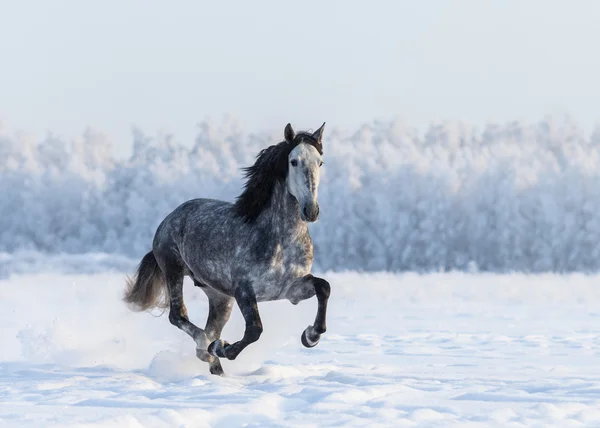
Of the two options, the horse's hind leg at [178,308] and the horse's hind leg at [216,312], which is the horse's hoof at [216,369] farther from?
the horse's hind leg at [216,312]

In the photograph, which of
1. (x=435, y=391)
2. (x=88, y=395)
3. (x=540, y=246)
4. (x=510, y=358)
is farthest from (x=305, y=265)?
(x=540, y=246)

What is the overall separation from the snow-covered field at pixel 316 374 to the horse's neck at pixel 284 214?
1382 mm

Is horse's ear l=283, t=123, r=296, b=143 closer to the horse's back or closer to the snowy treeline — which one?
the horse's back

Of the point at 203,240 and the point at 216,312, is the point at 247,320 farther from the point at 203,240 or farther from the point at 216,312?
the point at 216,312

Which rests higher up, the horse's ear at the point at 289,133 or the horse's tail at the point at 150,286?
the horse's ear at the point at 289,133

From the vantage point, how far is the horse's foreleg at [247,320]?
7957 mm

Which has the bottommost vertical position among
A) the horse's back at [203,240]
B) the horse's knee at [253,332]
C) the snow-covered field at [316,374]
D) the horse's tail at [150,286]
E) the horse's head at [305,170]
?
the snow-covered field at [316,374]

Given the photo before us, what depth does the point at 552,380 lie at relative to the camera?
876 centimetres

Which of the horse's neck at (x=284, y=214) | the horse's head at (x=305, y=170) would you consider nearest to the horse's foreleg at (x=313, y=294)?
the horse's neck at (x=284, y=214)

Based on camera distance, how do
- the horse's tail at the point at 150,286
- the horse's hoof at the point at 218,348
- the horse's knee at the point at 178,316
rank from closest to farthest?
the horse's hoof at the point at 218,348
the horse's knee at the point at 178,316
the horse's tail at the point at 150,286

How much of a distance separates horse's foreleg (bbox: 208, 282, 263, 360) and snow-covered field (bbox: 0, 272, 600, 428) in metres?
0.31

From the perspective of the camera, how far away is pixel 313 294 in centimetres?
802

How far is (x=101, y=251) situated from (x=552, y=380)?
5100 cm

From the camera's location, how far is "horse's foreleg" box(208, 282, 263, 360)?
7957 millimetres
